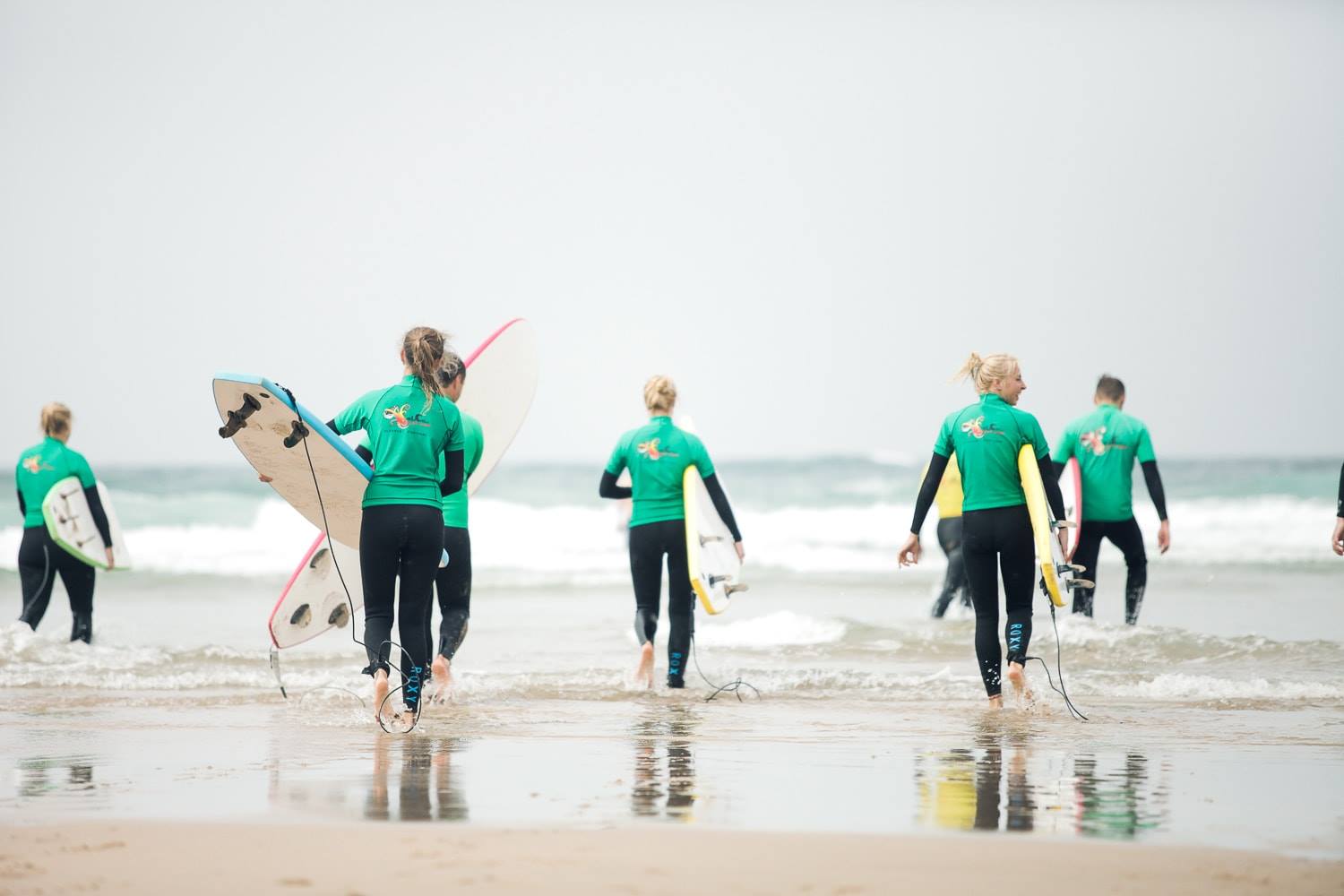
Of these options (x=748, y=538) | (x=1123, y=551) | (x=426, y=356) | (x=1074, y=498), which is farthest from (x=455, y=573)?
(x=748, y=538)

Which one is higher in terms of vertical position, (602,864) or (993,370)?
(993,370)

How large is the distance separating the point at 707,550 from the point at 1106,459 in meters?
2.50

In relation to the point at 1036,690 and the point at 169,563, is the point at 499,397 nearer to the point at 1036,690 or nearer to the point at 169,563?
the point at 1036,690

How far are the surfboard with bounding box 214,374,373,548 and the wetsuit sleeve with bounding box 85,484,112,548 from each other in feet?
9.17

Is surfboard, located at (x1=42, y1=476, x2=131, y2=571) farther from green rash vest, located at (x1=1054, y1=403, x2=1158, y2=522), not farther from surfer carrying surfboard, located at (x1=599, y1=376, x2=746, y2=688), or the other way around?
green rash vest, located at (x1=1054, y1=403, x2=1158, y2=522)

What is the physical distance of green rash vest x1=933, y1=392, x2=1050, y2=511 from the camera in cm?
549

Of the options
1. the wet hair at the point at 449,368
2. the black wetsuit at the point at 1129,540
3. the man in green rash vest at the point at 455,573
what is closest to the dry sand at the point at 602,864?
the wet hair at the point at 449,368

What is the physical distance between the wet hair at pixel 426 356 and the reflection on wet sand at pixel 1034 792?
2162 millimetres

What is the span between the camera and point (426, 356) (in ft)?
A: 16.0

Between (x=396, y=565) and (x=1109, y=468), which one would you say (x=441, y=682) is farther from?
(x=1109, y=468)

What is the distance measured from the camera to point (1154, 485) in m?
7.66

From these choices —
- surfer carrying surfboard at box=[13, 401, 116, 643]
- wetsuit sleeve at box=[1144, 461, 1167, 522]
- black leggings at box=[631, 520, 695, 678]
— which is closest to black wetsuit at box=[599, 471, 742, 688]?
black leggings at box=[631, 520, 695, 678]

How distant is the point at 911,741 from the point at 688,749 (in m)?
0.81

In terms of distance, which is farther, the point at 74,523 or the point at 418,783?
the point at 74,523
